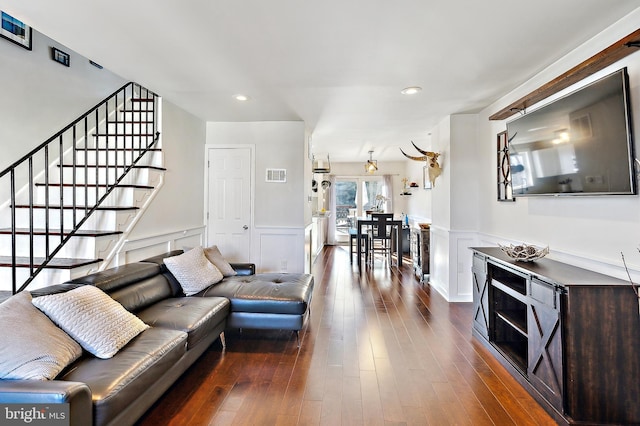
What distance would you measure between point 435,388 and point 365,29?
8.20 feet

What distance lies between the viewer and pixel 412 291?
4.71m

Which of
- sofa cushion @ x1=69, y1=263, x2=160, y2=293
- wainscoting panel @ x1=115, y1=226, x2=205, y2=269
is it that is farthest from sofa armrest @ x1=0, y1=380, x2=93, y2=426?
wainscoting panel @ x1=115, y1=226, x2=205, y2=269

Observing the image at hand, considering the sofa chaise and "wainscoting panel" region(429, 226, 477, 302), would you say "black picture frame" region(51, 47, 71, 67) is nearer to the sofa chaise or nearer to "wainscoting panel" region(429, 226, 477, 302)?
the sofa chaise

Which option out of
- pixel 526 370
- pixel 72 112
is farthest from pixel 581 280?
pixel 72 112

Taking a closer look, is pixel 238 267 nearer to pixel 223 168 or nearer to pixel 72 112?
pixel 223 168

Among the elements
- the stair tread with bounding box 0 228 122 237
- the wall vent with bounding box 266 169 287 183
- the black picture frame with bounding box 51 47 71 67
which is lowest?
the stair tread with bounding box 0 228 122 237

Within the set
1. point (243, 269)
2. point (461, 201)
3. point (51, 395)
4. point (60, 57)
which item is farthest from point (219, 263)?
point (461, 201)

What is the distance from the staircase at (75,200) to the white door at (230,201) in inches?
45.1

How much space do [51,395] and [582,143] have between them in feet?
10.6

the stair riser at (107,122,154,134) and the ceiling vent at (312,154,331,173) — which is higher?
the ceiling vent at (312,154,331,173)

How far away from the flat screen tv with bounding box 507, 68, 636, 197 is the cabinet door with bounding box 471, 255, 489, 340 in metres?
0.77

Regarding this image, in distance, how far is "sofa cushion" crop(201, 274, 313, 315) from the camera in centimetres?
285

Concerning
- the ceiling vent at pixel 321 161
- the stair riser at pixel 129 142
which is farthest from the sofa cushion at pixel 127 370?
the ceiling vent at pixel 321 161

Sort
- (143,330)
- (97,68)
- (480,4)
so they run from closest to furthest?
1. (480,4)
2. (143,330)
3. (97,68)
